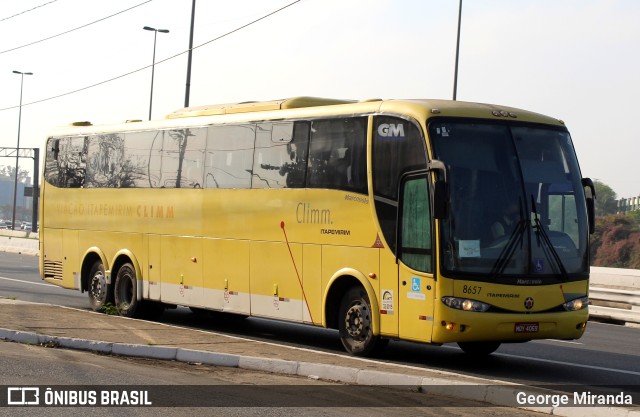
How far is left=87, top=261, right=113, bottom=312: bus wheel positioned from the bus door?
8.28m

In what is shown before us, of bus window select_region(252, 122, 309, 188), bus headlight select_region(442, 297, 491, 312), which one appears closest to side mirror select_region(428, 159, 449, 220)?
bus headlight select_region(442, 297, 491, 312)

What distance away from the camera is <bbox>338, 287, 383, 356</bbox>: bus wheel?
48.3 ft

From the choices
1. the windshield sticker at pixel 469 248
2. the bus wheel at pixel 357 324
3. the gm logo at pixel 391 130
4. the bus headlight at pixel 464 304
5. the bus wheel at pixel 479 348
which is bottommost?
the bus wheel at pixel 479 348

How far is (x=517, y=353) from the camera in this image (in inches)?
644

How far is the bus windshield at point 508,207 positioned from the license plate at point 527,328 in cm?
53

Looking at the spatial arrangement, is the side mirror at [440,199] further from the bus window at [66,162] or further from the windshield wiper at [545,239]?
the bus window at [66,162]

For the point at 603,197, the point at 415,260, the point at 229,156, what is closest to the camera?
the point at 415,260

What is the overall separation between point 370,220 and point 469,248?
1707 mm

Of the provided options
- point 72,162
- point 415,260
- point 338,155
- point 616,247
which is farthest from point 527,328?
point 616,247

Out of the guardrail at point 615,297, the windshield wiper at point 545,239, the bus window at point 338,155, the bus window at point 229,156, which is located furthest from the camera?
the guardrail at point 615,297

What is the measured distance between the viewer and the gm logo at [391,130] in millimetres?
14453

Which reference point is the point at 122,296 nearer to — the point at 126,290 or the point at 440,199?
the point at 126,290

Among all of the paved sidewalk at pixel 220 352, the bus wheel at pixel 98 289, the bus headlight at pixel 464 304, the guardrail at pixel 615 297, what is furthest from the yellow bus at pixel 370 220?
the guardrail at pixel 615 297

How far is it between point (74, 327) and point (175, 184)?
12.6 feet
